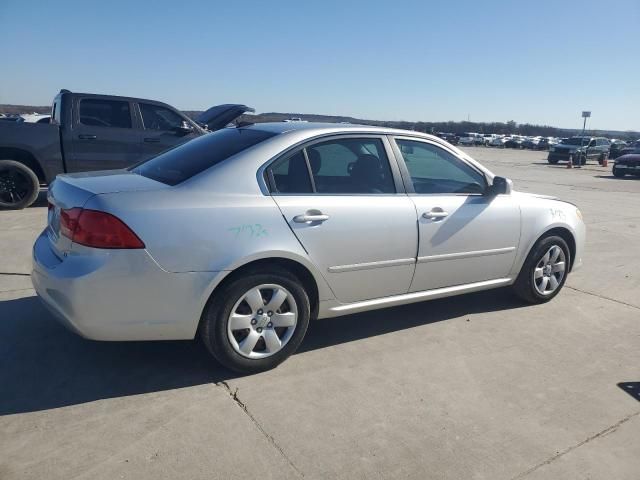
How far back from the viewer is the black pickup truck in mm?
7973

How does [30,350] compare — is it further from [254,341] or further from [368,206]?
[368,206]

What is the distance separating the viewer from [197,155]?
3623mm

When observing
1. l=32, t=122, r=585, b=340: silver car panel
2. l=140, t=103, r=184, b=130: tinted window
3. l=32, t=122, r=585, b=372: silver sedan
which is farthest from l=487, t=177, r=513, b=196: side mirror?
l=140, t=103, r=184, b=130: tinted window

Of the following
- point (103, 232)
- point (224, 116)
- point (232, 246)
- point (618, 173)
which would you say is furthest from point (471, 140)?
point (103, 232)

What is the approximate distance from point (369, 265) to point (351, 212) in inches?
15.8

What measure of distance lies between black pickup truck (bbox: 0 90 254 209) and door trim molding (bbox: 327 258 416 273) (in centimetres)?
597

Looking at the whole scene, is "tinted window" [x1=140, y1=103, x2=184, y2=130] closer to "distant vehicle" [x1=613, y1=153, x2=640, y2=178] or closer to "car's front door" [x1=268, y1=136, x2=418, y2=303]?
"car's front door" [x1=268, y1=136, x2=418, y2=303]

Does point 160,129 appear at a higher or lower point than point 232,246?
higher

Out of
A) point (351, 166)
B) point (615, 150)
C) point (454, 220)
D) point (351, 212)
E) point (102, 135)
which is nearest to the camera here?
point (351, 212)

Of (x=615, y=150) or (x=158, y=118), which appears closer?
(x=158, y=118)

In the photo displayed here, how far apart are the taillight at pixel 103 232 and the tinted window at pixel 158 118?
21.1 feet

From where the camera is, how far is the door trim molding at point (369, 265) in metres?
3.55

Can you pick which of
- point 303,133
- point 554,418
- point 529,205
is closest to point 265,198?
point 303,133

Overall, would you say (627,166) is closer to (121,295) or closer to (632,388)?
(632,388)
